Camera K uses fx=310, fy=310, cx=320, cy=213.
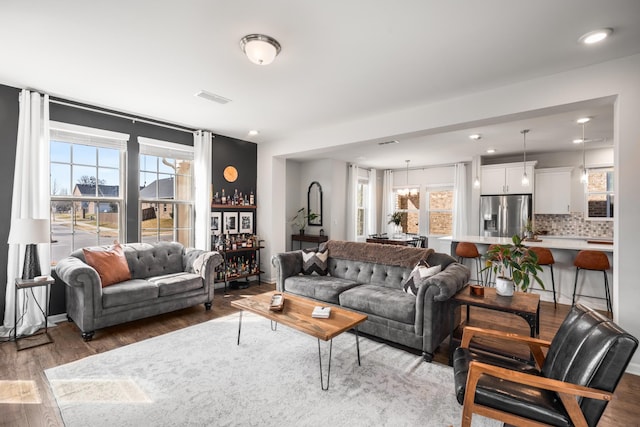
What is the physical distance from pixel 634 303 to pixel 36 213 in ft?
19.6

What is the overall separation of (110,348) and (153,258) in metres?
1.41

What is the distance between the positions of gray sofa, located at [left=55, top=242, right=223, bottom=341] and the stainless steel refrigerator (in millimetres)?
5407

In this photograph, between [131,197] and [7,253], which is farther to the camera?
[131,197]

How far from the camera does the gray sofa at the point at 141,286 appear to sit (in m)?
3.21

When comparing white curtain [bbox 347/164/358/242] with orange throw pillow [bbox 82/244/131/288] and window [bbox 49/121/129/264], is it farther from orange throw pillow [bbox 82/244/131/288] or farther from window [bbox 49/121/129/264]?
orange throw pillow [bbox 82/244/131/288]

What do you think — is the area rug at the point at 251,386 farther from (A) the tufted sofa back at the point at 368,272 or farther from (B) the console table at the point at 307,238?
(B) the console table at the point at 307,238

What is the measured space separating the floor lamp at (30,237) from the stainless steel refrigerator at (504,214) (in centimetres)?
715

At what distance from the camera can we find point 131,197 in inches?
174

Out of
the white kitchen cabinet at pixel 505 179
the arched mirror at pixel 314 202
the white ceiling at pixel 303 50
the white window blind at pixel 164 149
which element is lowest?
the arched mirror at pixel 314 202

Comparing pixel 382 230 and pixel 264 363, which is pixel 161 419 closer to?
pixel 264 363

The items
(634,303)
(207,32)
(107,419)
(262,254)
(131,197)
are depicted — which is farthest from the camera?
(262,254)

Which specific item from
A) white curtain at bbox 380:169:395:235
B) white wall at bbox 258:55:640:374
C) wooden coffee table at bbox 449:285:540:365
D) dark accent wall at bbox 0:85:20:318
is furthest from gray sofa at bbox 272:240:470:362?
white curtain at bbox 380:169:395:235

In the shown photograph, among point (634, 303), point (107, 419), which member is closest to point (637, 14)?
point (634, 303)

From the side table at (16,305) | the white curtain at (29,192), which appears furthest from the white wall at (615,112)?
the side table at (16,305)
